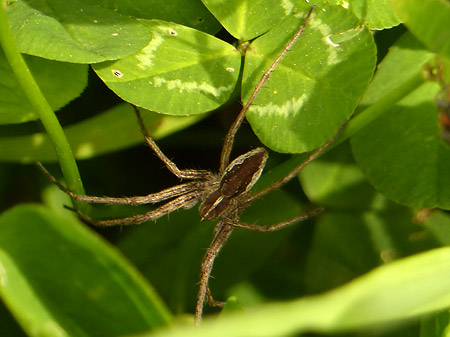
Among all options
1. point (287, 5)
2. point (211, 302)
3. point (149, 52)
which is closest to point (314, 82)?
point (287, 5)

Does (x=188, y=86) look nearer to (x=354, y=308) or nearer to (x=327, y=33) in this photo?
(x=327, y=33)

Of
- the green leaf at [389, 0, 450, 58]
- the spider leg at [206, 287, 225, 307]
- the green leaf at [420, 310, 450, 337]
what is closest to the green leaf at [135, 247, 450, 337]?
the green leaf at [420, 310, 450, 337]

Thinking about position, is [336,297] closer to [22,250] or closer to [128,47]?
[22,250]

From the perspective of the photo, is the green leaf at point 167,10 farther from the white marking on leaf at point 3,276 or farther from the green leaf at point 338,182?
the white marking on leaf at point 3,276

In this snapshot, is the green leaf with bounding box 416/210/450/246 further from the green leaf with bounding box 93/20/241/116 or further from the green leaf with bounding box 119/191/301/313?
the green leaf with bounding box 93/20/241/116

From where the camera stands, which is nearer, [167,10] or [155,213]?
[167,10]

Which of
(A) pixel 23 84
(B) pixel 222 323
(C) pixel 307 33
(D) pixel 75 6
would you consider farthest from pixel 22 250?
(C) pixel 307 33
